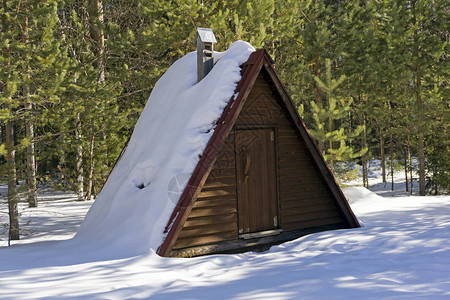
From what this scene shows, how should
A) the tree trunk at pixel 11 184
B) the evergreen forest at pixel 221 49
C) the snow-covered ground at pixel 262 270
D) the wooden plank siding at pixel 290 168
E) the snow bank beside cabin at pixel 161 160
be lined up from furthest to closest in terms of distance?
the evergreen forest at pixel 221 49 < the tree trunk at pixel 11 184 < the wooden plank siding at pixel 290 168 < the snow bank beside cabin at pixel 161 160 < the snow-covered ground at pixel 262 270

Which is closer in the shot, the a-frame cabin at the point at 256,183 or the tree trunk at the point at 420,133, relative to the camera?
the a-frame cabin at the point at 256,183

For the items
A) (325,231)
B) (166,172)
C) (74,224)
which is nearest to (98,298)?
(166,172)

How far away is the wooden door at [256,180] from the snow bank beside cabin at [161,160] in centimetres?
88

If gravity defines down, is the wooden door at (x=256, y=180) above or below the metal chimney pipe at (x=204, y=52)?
below

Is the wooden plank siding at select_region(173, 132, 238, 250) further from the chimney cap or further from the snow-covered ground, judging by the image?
the chimney cap

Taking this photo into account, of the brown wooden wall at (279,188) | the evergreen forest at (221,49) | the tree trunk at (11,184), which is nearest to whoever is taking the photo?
the brown wooden wall at (279,188)

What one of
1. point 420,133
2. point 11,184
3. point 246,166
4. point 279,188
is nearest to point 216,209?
point 246,166

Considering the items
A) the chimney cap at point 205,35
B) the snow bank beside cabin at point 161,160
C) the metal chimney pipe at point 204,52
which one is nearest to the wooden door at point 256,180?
the snow bank beside cabin at point 161,160

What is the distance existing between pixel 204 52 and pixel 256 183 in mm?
2812

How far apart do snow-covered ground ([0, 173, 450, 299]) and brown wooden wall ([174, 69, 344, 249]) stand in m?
0.48

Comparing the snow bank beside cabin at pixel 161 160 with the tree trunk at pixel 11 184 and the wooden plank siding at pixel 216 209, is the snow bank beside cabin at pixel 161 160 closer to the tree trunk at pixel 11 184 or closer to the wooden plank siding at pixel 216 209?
the wooden plank siding at pixel 216 209

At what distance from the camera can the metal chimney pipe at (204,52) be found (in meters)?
8.09

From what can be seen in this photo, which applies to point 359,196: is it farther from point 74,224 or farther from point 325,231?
point 74,224

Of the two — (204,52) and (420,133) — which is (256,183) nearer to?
(204,52)
